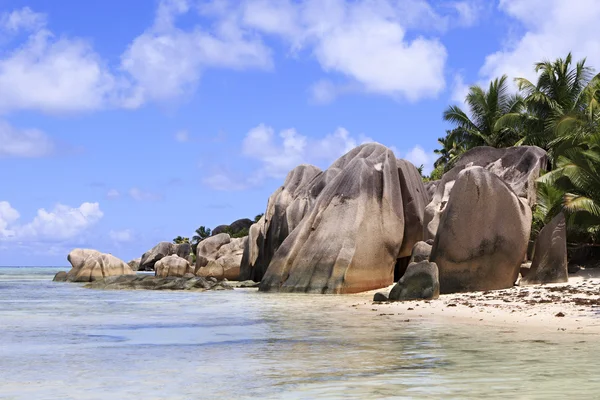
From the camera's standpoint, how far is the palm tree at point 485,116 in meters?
41.0

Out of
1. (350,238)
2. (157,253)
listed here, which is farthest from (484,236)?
(157,253)

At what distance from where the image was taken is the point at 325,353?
866 cm

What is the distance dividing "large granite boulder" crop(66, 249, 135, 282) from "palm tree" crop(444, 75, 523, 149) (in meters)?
20.8

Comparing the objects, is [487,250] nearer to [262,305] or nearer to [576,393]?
[262,305]

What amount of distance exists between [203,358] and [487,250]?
10902mm

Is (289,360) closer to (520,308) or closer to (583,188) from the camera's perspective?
(520,308)

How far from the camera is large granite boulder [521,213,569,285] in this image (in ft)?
57.8

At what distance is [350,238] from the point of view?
22375 mm

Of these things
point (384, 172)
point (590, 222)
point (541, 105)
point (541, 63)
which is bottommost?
point (590, 222)

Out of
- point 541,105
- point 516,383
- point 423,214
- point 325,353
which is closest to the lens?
point 516,383

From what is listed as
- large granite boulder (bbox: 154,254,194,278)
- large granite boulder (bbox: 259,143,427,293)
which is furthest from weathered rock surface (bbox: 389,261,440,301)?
large granite boulder (bbox: 154,254,194,278)

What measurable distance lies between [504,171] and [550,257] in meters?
11.3

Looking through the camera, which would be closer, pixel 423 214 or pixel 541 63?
pixel 423 214

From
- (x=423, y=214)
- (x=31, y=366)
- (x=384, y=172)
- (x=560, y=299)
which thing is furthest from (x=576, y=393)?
(x=423, y=214)
